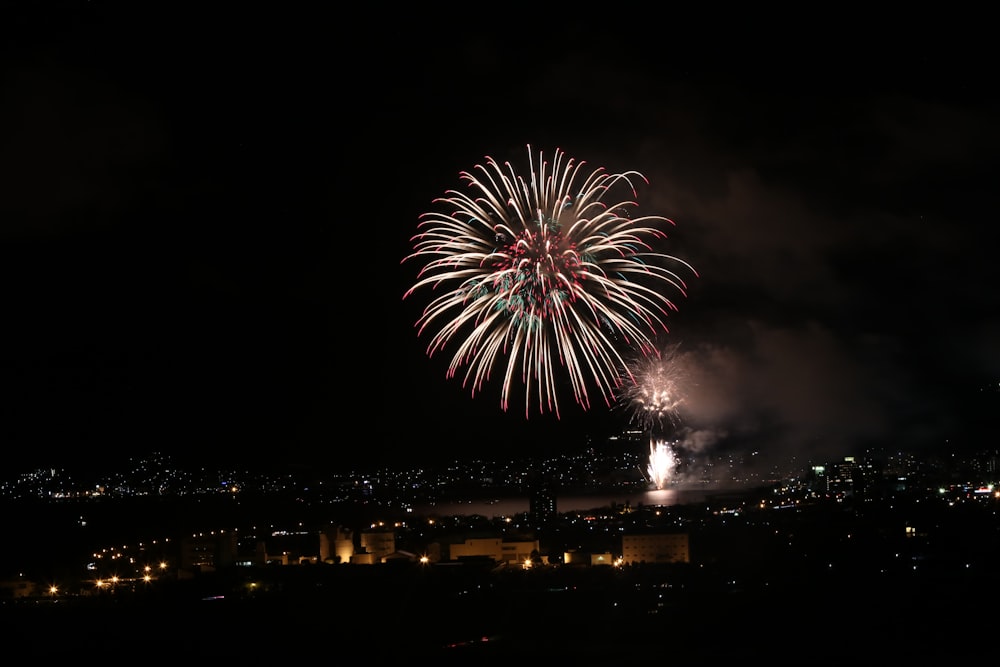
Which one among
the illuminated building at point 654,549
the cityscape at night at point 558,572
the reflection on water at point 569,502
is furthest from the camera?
the reflection on water at point 569,502

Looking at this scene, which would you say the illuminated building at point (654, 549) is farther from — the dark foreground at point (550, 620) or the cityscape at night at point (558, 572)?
the dark foreground at point (550, 620)

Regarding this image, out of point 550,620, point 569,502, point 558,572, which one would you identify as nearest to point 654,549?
point 558,572

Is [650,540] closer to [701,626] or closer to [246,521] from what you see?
[701,626]

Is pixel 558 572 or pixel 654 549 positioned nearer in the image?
pixel 558 572

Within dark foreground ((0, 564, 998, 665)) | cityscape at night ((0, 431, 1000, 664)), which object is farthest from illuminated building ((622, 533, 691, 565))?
dark foreground ((0, 564, 998, 665))

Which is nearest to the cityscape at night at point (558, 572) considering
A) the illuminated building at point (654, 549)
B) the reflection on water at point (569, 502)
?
the illuminated building at point (654, 549)

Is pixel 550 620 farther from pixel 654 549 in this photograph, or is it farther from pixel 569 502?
pixel 569 502
